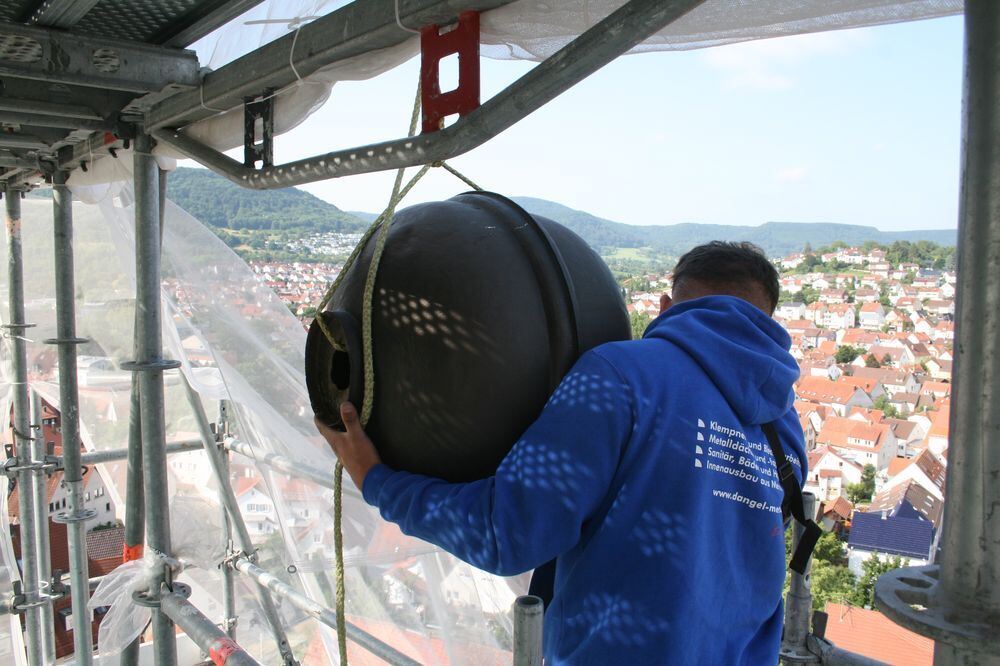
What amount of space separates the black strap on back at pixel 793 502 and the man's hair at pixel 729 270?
0.25 meters

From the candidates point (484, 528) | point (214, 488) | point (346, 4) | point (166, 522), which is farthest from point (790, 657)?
point (214, 488)

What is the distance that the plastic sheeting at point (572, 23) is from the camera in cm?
106

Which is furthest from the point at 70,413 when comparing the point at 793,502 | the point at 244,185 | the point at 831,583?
the point at 831,583

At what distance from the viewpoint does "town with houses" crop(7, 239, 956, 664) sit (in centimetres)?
256

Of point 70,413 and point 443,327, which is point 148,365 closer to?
point 70,413

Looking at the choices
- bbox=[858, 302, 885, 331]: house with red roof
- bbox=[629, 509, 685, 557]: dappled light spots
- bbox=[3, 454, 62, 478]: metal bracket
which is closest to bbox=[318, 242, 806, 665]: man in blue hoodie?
bbox=[629, 509, 685, 557]: dappled light spots

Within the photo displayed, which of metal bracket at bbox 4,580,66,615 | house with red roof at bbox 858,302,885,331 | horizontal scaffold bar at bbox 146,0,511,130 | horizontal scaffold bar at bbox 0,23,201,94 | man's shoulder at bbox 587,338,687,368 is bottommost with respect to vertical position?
metal bracket at bbox 4,580,66,615

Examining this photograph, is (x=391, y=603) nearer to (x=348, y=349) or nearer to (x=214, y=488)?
(x=214, y=488)

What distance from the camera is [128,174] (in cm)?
300

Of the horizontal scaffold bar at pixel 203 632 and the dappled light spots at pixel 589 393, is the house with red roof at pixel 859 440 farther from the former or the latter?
the dappled light spots at pixel 589 393

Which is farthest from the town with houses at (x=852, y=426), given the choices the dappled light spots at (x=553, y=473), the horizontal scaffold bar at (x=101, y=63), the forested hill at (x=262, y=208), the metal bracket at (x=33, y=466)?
the forested hill at (x=262, y=208)

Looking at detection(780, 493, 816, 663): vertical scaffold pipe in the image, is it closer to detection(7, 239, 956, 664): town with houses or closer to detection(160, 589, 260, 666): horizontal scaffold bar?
detection(7, 239, 956, 664): town with houses

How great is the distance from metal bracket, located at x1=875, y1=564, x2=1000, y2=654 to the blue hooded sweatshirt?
0.74 feet

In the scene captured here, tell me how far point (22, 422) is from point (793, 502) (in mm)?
4267
